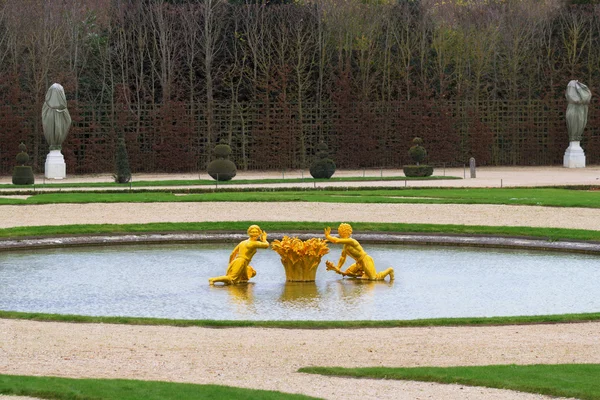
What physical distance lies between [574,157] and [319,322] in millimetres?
32443

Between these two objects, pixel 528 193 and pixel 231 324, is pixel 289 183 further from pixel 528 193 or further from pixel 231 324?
pixel 231 324

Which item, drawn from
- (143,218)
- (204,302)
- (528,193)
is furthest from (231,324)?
(528,193)

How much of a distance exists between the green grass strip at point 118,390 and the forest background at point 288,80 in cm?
3088

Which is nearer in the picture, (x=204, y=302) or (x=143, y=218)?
(x=204, y=302)

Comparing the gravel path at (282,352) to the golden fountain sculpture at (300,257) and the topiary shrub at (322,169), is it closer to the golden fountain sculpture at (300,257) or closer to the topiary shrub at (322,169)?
the golden fountain sculpture at (300,257)

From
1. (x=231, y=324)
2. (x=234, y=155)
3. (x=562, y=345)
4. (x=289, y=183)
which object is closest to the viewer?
(x=562, y=345)

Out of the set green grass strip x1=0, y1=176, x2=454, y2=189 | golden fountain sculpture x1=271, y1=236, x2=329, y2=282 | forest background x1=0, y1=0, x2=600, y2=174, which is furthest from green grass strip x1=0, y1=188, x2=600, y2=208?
forest background x1=0, y1=0, x2=600, y2=174

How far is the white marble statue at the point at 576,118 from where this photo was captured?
137ft

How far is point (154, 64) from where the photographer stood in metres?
43.3

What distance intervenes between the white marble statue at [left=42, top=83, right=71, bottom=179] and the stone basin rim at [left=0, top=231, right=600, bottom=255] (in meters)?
17.5

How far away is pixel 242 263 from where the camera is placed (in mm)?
14789

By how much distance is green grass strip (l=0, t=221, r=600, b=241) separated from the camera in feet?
63.5

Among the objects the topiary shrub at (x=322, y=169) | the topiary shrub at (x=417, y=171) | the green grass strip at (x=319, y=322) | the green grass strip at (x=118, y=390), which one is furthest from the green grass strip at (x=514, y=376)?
the topiary shrub at (x=417, y=171)

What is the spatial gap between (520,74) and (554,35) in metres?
3.73
